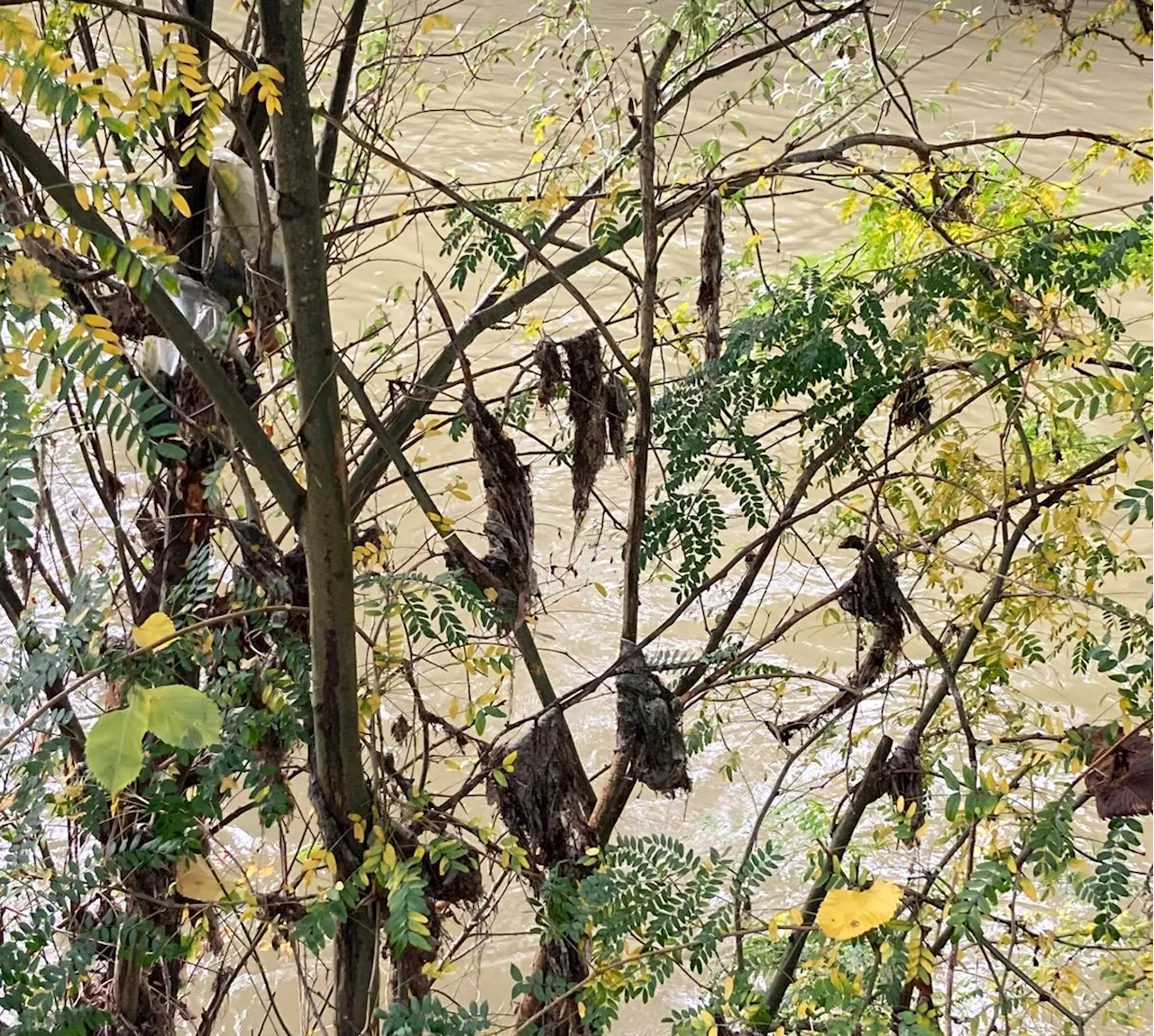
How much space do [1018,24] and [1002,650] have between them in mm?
981

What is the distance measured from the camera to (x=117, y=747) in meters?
0.52

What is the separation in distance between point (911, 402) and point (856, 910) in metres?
0.65

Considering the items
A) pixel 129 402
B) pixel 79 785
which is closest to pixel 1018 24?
pixel 129 402

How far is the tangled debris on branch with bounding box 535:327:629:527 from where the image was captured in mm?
1025

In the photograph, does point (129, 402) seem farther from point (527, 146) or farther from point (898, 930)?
point (527, 146)

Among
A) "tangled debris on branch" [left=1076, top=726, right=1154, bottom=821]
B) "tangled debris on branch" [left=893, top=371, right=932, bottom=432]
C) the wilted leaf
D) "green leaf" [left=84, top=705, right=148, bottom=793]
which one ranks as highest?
"tangled debris on branch" [left=893, top=371, right=932, bottom=432]

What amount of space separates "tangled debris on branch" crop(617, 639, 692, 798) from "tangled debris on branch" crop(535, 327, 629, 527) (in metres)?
0.17

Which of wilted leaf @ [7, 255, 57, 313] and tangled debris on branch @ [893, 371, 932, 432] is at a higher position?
tangled debris on branch @ [893, 371, 932, 432]

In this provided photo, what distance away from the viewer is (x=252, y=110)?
1230 mm

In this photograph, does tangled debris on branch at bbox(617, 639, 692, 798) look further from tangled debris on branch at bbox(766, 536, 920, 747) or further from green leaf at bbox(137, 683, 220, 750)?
green leaf at bbox(137, 683, 220, 750)

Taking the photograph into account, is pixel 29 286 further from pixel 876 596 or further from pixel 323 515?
pixel 876 596

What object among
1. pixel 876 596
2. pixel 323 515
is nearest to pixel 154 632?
pixel 323 515

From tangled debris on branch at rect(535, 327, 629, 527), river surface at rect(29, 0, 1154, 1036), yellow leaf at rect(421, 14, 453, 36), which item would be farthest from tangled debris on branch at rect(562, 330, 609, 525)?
yellow leaf at rect(421, 14, 453, 36)

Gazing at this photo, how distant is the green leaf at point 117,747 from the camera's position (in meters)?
0.51
